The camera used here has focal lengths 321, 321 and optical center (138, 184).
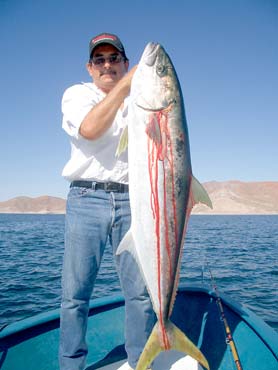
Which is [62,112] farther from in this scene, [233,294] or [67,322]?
[233,294]

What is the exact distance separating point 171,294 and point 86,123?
1689 mm

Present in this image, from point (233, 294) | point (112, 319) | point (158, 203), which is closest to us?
point (158, 203)

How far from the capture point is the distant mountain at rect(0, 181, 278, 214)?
411ft

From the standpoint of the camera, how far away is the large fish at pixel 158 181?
273cm

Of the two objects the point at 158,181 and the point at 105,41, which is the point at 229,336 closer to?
the point at 158,181

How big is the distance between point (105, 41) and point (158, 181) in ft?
5.13

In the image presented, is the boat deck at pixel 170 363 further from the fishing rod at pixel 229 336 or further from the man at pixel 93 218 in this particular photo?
the man at pixel 93 218

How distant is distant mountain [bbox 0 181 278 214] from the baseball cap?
111741 mm

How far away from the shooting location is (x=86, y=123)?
2.82 metres

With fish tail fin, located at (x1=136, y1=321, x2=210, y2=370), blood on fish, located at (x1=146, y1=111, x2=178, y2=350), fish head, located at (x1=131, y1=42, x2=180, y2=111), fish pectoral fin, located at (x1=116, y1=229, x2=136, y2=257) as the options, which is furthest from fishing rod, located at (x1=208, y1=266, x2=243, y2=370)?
fish head, located at (x1=131, y1=42, x2=180, y2=111)

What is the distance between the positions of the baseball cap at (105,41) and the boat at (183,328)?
336 cm

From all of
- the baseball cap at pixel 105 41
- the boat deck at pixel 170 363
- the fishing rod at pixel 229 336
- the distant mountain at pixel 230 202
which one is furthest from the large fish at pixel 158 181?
the distant mountain at pixel 230 202

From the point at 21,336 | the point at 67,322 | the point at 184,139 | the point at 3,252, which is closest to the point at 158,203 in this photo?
the point at 184,139

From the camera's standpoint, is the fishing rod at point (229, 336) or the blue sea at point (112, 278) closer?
the fishing rod at point (229, 336)
